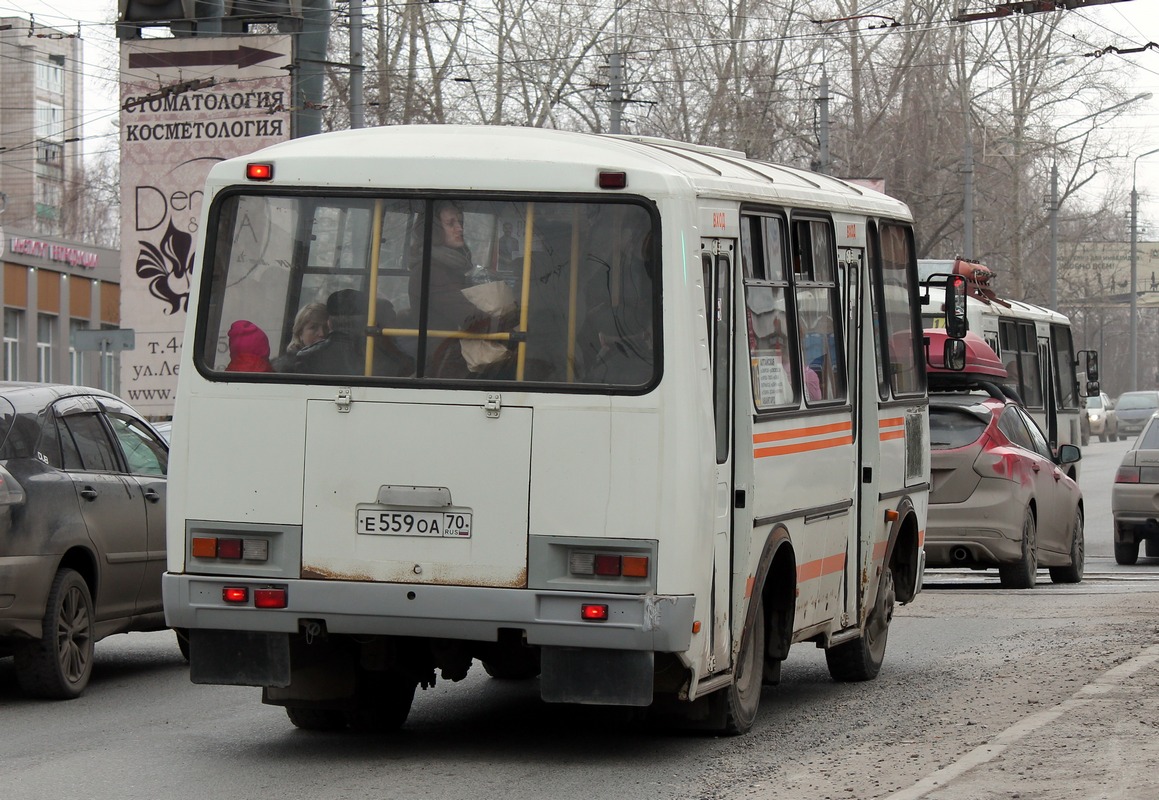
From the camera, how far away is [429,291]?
8164 millimetres

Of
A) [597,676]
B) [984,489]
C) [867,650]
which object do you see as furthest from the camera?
[984,489]

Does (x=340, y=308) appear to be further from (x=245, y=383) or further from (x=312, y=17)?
(x=312, y=17)

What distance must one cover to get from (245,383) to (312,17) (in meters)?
22.3

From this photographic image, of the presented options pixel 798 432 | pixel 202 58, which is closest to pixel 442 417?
pixel 798 432

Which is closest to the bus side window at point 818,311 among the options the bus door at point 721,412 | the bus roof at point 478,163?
the bus roof at point 478,163

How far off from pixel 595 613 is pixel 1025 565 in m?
9.97

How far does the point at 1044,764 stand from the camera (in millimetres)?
7988

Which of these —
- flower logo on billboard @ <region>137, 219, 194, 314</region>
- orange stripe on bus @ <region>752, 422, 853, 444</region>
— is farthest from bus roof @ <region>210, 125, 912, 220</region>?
flower logo on billboard @ <region>137, 219, 194, 314</region>

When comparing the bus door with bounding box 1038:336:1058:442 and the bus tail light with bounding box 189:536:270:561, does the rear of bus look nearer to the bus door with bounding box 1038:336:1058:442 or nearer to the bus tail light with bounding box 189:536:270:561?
the bus tail light with bounding box 189:536:270:561

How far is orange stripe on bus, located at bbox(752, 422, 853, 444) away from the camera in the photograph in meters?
8.76

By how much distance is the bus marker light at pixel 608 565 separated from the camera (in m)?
7.82

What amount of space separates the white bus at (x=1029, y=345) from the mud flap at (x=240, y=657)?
49.3 ft

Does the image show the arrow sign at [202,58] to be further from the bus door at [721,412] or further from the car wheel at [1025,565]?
the bus door at [721,412]

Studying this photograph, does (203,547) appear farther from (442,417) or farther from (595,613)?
(595,613)
